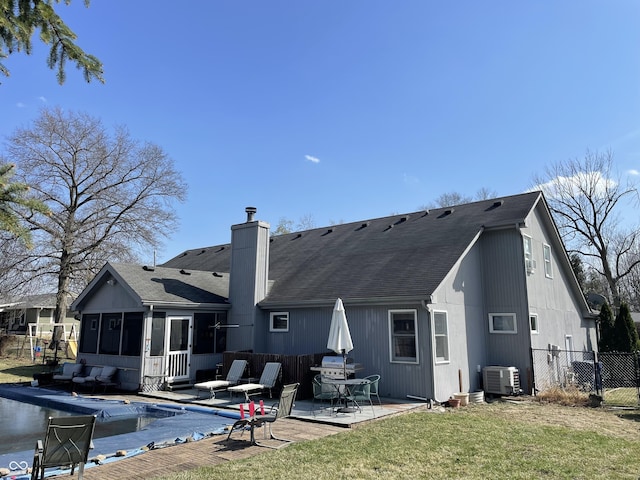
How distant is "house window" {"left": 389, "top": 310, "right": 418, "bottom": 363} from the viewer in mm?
12250

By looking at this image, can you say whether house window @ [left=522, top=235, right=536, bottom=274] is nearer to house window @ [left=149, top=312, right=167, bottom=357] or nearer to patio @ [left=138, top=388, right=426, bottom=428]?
patio @ [left=138, top=388, right=426, bottom=428]

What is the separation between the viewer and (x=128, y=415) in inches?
425

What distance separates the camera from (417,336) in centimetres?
1208

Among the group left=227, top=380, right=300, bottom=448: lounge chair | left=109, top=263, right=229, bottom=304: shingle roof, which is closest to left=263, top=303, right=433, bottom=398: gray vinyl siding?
left=109, top=263, right=229, bottom=304: shingle roof

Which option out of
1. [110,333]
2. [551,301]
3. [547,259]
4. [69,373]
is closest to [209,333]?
[110,333]

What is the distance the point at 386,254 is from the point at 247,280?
4969 millimetres

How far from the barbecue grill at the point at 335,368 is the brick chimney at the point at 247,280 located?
12.6 feet

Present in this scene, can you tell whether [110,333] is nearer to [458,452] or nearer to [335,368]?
[335,368]

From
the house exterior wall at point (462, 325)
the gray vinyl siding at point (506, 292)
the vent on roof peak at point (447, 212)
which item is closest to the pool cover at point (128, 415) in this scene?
the house exterior wall at point (462, 325)

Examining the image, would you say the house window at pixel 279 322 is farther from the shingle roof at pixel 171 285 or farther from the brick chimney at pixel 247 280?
the shingle roof at pixel 171 285

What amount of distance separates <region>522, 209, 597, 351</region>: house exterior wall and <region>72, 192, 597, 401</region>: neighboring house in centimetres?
8

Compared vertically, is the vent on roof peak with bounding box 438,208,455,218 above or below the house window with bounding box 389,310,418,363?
above

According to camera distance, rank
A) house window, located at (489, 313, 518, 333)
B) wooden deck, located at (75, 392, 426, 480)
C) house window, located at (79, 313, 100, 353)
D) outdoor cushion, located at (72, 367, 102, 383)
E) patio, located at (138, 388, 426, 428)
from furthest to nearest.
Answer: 1. house window, located at (79, 313, 100, 353)
2. house window, located at (489, 313, 518, 333)
3. outdoor cushion, located at (72, 367, 102, 383)
4. patio, located at (138, 388, 426, 428)
5. wooden deck, located at (75, 392, 426, 480)

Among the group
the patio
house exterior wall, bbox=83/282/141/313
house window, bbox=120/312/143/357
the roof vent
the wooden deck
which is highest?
the roof vent
